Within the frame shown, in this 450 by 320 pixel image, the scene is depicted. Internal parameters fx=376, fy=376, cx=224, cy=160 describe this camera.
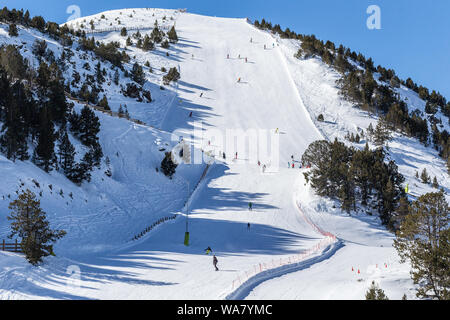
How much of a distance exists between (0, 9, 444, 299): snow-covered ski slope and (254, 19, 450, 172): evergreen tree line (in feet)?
9.87

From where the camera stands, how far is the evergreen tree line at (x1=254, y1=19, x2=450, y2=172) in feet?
204

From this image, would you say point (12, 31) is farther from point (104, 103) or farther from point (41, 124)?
point (41, 124)

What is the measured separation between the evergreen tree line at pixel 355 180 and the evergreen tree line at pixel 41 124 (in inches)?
906

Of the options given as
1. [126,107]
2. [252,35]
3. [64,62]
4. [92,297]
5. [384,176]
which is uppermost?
[252,35]

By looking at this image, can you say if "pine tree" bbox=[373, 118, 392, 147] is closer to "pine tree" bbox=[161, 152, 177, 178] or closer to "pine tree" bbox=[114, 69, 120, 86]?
"pine tree" bbox=[161, 152, 177, 178]

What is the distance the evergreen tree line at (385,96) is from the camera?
62.1 meters

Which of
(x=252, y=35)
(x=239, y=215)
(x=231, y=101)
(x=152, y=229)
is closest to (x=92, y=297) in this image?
(x=152, y=229)

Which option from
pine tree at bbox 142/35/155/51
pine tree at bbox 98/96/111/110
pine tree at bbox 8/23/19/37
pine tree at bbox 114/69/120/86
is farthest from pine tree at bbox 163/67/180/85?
pine tree at bbox 8/23/19/37

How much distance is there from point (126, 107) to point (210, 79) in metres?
24.3

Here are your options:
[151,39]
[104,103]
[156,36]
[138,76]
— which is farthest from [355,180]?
[156,36]

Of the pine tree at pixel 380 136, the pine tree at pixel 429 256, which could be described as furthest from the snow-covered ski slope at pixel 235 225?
the pine tree at pixel 380 136

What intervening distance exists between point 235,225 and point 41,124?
61.7 feet
